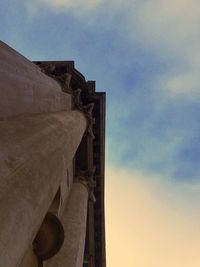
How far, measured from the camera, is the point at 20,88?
45.4ft

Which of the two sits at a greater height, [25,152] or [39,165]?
[25,152]

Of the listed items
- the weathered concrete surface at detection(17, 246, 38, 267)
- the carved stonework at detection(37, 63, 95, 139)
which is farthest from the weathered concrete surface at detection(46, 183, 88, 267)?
the carved stonework at detection(37, 63, 95, 139)

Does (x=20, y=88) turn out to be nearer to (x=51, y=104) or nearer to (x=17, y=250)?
(x=51, y=104)

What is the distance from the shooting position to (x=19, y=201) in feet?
25.9

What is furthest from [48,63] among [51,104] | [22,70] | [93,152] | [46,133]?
[46,133]

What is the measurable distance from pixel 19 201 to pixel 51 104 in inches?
444

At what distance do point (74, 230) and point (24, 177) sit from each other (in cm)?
1097

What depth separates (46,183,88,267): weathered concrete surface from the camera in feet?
52.8

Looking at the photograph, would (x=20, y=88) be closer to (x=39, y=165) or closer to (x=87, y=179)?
(x=39, y=165)

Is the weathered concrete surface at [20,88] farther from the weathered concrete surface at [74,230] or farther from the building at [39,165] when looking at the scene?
the weathered concrete surface at [74,230]

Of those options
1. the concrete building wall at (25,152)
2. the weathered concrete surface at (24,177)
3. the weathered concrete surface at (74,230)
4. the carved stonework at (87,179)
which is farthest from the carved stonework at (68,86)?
the weathered concrete surface at (24,177)

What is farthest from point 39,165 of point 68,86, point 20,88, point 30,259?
point 68,86

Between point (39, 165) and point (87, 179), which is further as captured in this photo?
point (87, 179)

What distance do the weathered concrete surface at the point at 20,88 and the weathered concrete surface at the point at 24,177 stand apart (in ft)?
1.54
